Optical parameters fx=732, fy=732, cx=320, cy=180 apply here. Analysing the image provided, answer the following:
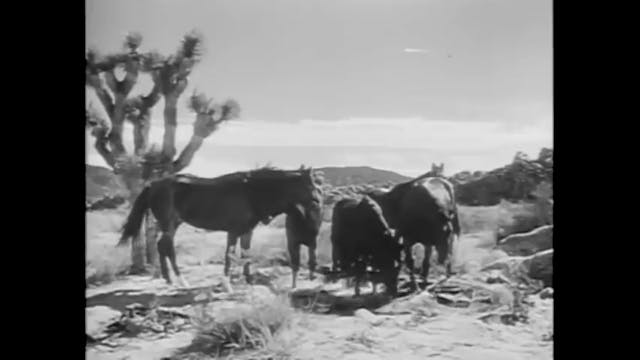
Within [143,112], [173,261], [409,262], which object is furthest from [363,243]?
[143,112]

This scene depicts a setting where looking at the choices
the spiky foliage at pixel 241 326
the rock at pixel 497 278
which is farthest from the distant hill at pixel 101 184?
the rock at pixel 497 278

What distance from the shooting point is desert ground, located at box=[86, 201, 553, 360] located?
1828 mm

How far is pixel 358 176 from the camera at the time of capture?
6.07 feet

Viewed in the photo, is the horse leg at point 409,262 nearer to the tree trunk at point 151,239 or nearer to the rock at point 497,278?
the rock at point 497,278

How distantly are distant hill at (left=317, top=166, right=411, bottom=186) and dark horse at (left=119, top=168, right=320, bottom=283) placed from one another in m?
0.05

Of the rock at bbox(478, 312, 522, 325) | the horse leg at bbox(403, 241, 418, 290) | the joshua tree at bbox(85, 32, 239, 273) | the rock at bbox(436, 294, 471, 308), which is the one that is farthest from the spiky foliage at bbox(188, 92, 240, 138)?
the rock at bbox(478, 312, 522, 325)

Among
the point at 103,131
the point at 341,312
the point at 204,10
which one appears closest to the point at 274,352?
the point at 341,312

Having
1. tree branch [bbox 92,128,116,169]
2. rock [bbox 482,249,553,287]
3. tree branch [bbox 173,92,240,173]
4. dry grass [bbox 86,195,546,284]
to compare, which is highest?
tree branch [bbox 173,92,240,173]

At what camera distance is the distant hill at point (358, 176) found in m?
1.85

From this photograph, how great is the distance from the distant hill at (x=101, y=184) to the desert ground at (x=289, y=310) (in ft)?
0.15

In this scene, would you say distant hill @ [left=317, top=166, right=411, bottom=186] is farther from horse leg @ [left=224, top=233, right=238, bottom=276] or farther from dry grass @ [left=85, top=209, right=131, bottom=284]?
dry grass @ [left=85, top=209, right=131, bottom=284]

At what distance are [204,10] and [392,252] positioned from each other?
30.6 inches
